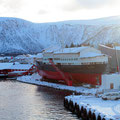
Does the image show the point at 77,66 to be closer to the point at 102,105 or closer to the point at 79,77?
the point at 79,77

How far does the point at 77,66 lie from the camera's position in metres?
42.2

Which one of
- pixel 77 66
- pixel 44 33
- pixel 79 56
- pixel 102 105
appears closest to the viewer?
pixel 102 105

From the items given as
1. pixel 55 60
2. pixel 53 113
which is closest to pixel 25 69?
pixel 55 60

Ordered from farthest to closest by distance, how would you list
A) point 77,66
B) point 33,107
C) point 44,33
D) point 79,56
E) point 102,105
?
point 44,33, point 79,56, point 77,66, point 33,107, point 102,105

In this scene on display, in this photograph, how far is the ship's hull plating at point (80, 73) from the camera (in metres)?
39.5

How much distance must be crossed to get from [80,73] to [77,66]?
1233 millimetres

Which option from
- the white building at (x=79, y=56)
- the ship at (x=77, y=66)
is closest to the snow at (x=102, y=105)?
the ship at (x=77, y=66)

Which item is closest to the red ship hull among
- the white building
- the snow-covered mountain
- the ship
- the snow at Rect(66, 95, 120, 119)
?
the ship

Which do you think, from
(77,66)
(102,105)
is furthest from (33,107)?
(77,66)

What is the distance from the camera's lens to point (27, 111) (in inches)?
992

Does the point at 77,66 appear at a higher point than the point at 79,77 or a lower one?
higher

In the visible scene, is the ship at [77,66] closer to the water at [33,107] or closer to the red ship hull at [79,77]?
the red ship hull at [79,77]

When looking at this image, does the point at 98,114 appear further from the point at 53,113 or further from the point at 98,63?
the point at 98,63

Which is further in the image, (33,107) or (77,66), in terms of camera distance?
(77,66)
